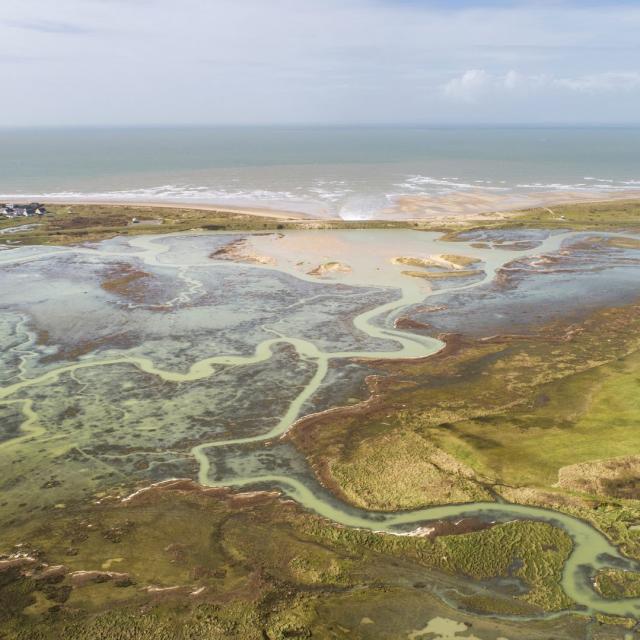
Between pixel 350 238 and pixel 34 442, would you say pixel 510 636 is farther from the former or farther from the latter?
pixel 350 238

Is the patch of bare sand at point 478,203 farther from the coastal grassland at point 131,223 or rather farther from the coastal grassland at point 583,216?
the coastal grassland at point 131,223

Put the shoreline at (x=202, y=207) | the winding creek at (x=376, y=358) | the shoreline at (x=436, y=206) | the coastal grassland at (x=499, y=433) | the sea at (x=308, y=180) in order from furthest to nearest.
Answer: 1. the sea at (x=308, y=180)
2. the shoreline at (x=202, y=207)
3. the shoreline at (x=436, y=206)
4. the coastal grassland at (x=499, y=433)
5. the winding creek at (x=376, y=358)

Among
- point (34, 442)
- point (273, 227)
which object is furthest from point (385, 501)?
point (273, 227)

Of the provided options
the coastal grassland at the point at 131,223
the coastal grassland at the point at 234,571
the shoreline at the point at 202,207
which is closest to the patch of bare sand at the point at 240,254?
the coastal grassland at the point at 131,223

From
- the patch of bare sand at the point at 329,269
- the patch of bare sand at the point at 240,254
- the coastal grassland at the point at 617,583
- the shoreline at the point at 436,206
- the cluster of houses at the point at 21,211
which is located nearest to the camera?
the coastal grassland at the point at 617,583

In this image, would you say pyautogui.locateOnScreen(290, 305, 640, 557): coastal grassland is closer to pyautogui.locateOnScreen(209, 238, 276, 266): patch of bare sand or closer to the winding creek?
the winding creek

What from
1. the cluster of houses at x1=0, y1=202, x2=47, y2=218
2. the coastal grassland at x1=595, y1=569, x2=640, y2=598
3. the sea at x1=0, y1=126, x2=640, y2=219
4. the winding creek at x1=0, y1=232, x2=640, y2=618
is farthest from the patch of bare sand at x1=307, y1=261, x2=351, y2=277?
the cluster of houses at x1=0, y1=202, x2=47, y2=218
